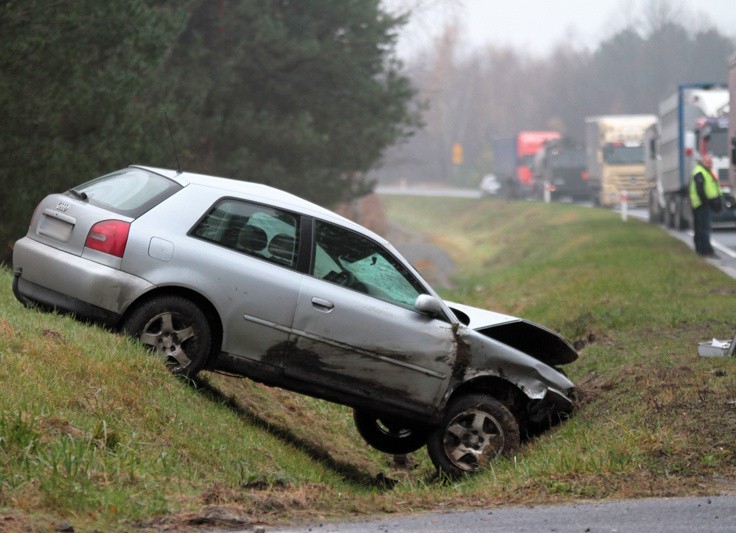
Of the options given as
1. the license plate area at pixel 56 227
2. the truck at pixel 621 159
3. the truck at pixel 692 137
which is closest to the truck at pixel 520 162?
the truck at pixel 621 159

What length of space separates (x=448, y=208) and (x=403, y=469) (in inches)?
2714

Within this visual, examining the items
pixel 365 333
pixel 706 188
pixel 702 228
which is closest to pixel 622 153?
pixel 702 228

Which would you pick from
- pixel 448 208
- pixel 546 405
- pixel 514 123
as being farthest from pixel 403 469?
pixel 514 123

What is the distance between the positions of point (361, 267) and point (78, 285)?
1915mm

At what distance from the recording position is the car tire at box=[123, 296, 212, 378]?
859 cm

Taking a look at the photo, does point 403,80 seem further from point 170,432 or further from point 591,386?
point 170,432

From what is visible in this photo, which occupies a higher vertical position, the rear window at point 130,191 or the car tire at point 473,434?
the rear window at point 130,191

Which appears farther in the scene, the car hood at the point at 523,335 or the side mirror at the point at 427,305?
the car hood at the point at 523,335

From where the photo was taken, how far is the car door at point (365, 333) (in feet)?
28.4

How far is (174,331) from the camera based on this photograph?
866cm

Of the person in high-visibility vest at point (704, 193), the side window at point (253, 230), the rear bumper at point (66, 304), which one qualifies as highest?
the person in high-visibility vest at point (704, 193)

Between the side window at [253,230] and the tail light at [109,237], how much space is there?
0.46 m

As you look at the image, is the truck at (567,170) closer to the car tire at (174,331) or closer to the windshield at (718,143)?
the windshield at (718,143)

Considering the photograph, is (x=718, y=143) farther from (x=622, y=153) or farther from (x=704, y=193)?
(x=622, y=153)
